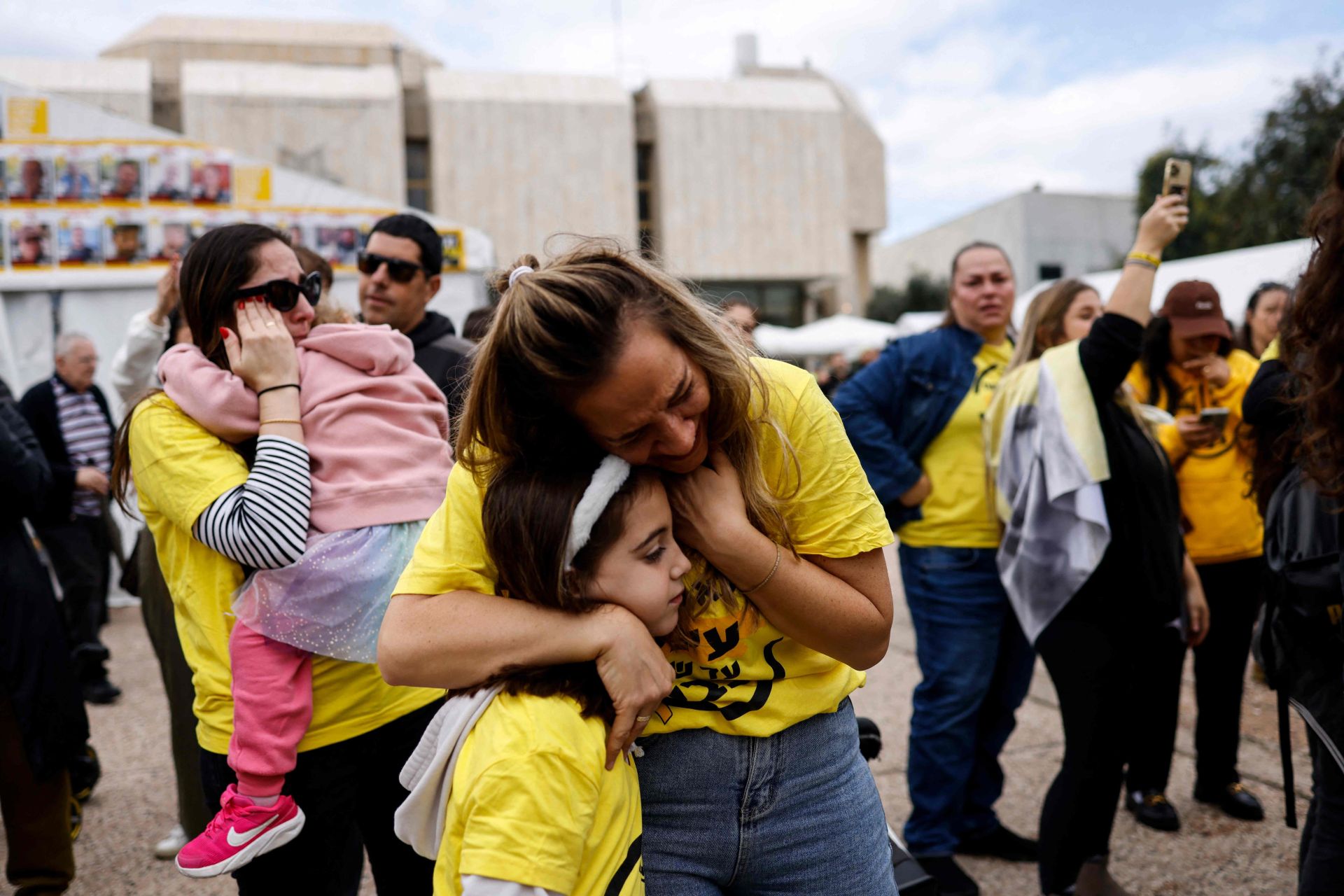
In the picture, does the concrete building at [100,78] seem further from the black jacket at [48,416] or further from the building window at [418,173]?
the black jacket at [48,416]

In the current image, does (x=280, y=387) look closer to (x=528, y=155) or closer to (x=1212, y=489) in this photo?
(x=1212, y=489)

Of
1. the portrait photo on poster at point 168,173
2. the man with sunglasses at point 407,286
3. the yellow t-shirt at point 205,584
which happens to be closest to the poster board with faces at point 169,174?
the portrait photo on poster at point 168,173

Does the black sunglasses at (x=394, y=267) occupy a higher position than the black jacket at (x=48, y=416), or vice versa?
the black sunglasses at (x=394, y=267)

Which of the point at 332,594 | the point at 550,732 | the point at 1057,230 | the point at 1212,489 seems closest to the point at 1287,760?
the point at 1212,489

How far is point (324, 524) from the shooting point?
6.52 feet

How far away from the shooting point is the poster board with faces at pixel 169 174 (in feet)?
23.8

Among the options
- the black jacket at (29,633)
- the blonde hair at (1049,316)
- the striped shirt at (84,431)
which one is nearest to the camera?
the black jacket at (29,633)

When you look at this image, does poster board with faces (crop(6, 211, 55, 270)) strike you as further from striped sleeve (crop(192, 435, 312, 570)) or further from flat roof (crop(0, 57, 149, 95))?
flat roof (crop(0, 57, 149, 95))

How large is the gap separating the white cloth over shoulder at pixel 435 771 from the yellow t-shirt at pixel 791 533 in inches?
6.8

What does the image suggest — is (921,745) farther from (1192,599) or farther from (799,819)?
(799,819)

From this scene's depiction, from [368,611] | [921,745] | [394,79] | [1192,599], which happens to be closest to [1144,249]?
[1192,599]

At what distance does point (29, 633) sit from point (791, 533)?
8.95 ft

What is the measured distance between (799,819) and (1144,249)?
7.12 feet

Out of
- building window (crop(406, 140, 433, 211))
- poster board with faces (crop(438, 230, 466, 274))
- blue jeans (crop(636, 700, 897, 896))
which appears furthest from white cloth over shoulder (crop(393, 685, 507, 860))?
building window (crop(406, 140, 433, 211))
